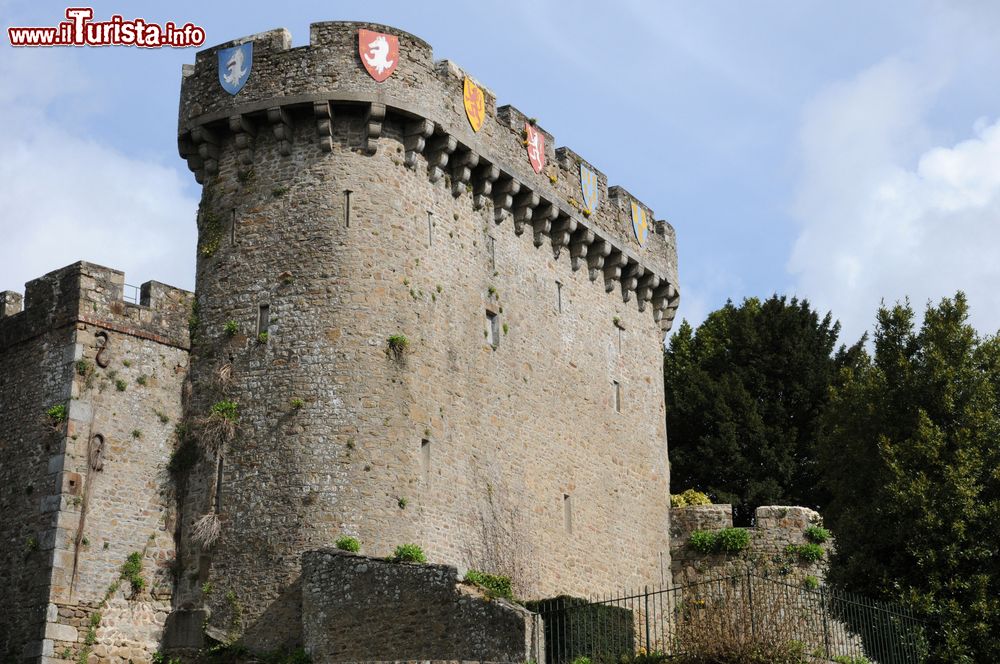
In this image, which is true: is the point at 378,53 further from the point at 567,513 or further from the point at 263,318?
the point at 567,513

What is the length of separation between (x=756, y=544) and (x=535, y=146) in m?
9.94

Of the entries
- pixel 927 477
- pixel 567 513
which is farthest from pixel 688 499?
pixel 927 477

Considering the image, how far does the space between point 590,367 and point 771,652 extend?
12.7 meters

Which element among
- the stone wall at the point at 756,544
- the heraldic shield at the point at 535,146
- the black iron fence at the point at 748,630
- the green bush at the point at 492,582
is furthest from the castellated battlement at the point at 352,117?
the black iron fence at the point at 748,630

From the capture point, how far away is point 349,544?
24.1 meters

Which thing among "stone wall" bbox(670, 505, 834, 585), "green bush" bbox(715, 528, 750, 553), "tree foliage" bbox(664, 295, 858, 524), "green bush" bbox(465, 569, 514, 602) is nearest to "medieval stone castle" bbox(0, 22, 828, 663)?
"green bush" bbox(465, 569, 514, 602)

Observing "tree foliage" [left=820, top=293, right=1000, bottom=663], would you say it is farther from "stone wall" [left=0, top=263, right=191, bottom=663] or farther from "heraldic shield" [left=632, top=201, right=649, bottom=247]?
"stone wall" [left=0, top=263, right=191, bottom=663]

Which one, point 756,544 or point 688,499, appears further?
point 688,499

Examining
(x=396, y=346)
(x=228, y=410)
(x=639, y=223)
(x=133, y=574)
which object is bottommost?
(x=133, y=574)

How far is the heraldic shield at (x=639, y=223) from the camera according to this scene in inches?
1362

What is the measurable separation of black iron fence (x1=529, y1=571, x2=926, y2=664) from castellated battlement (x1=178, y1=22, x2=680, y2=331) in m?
8.66

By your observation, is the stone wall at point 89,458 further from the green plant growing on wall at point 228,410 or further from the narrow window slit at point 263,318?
the narrow window slit at point 263,318

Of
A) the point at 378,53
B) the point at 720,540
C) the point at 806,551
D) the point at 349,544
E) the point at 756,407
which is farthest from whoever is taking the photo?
the point at 756,407

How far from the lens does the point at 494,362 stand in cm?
2869
